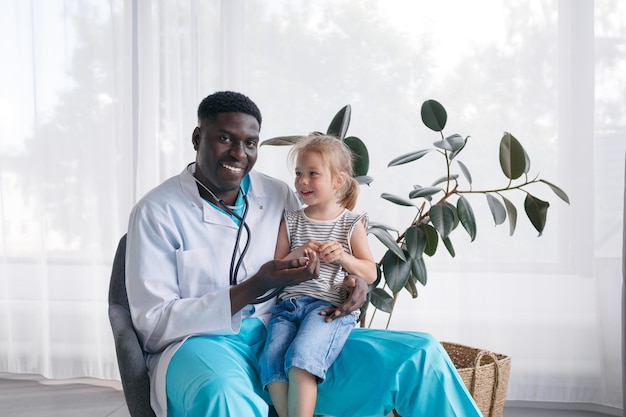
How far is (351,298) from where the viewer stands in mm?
1698

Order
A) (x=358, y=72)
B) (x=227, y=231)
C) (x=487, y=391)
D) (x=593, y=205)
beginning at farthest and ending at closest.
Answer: (x=358, y=72) < (x=593, y=205) < (x=487, y=391) < (x=227, y=231)

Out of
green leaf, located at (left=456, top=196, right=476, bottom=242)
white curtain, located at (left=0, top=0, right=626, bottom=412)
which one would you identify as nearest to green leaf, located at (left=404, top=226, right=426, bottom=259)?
green leaf, located at (left=456, top=196, right=476, bottom=242)

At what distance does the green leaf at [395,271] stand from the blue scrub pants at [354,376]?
0.43m

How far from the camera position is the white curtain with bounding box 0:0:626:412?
2873 millimetres

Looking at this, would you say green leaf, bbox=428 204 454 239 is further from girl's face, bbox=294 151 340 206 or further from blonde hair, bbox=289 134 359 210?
girl's face, bbox=294 151 340 206

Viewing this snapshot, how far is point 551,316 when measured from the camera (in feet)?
9.62

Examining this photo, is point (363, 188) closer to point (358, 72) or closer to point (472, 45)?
point (358, 72)

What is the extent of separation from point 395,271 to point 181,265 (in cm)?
76

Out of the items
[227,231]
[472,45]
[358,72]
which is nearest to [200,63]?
[358,72]

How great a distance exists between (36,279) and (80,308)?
0.25 m

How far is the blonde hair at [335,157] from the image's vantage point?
1835 millimetres

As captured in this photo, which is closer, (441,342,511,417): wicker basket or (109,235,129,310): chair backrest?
(109,235,129,310): chair backrest

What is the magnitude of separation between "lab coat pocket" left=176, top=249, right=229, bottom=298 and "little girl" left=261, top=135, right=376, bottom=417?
177 millimetres

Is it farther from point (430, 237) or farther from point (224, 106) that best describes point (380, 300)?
point (224, 106)
